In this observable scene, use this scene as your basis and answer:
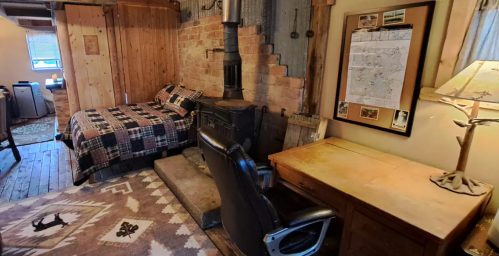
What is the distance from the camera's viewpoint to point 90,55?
13.4ft

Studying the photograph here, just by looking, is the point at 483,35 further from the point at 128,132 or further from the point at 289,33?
the point at 128,132

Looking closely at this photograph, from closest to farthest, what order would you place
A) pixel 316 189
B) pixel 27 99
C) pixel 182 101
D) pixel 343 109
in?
pixel 316 189, pixel 343 109, pixel 182 101, pixel 27 99

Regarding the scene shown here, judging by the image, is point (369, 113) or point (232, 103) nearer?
point (369, 113)

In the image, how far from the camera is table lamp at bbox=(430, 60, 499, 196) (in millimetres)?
1172

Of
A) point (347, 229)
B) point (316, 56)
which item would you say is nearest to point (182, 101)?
point (316, 56)

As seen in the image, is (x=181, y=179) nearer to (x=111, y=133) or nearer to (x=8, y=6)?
(x=111, y=133)

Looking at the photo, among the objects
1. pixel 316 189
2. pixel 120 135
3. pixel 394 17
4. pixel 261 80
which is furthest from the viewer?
pixel 120 135

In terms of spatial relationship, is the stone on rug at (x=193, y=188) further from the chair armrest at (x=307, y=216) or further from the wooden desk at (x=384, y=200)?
the chair armrest at (x=307, y=216)

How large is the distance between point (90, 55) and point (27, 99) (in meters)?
3.18

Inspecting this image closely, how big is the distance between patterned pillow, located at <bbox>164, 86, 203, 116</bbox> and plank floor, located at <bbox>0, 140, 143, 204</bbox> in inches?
38.9

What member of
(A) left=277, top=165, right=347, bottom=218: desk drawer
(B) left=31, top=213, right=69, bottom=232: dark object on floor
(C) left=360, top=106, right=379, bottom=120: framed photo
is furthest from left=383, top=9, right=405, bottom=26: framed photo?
(B) left=31, top=213, right=69, bottom=232: dark object on floor

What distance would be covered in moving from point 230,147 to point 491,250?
1.25m

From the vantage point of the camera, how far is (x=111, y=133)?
304 centimetres

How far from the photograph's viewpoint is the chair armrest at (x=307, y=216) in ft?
4.02
